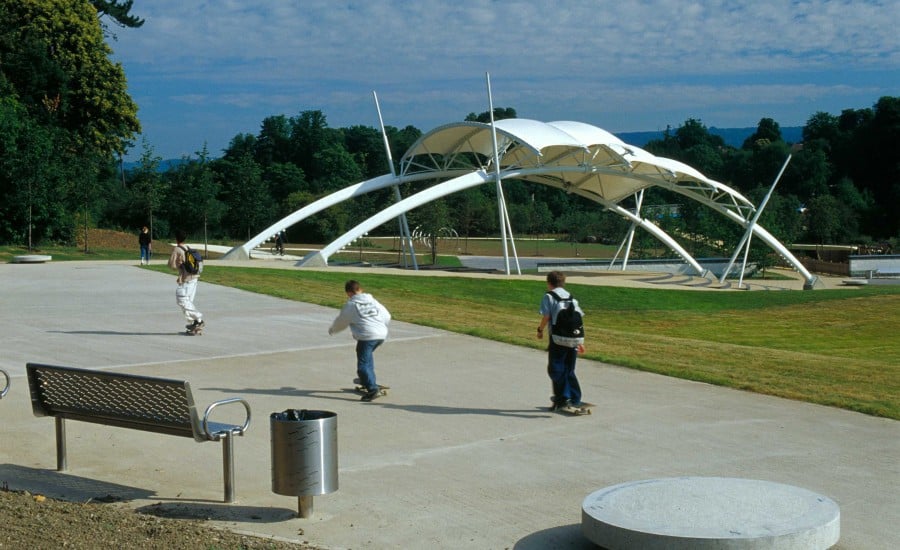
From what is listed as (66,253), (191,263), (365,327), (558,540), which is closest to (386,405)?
(365,327)

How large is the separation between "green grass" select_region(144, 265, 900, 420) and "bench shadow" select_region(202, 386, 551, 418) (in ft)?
10.7

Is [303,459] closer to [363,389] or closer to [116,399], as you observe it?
[116,399]

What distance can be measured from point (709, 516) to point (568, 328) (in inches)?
162

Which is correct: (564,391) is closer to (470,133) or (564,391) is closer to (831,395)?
(831,395)

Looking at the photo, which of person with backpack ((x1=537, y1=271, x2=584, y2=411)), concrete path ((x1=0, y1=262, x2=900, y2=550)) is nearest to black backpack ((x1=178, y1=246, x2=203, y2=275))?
concrete path ((x1=0, y1=262, x2=900, y2=550))

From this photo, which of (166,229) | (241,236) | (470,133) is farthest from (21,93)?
(470,133)

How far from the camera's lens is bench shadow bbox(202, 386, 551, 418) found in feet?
33.8

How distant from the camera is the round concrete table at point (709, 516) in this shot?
562 centimetres

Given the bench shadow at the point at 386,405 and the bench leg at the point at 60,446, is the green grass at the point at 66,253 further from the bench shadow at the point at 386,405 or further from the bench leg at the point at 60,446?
the bench leg at the point at 60,446

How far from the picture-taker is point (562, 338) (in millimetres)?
10023

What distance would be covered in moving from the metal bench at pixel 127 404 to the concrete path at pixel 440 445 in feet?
1.42

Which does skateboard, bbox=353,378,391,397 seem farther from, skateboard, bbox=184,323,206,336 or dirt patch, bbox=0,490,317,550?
skateboard, bbox=184,323,206,336

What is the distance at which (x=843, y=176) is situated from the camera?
3893 inches

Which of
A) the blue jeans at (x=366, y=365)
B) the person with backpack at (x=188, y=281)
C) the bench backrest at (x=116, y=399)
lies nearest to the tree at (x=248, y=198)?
the person with backpack at (x=188, y=281)
